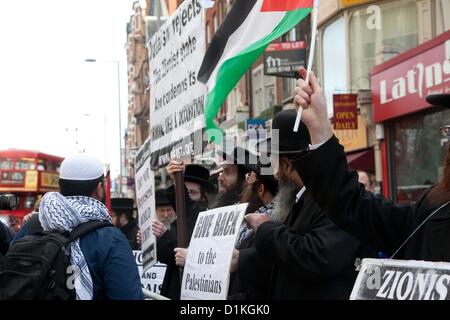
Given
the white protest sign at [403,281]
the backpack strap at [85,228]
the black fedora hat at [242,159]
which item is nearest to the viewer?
the white protest sign at [403,281]

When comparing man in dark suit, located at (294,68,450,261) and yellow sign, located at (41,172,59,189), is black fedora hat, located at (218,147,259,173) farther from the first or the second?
yellow sign, located at (41,172,59,189)

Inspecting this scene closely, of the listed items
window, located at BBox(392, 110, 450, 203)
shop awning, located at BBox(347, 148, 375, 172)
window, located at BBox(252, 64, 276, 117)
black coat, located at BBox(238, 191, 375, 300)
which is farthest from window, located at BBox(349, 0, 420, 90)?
black coat, located at BBox(238, 191, 375, 300)

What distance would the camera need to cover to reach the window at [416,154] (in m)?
15.5

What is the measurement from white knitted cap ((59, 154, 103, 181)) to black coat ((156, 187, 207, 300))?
1.17m

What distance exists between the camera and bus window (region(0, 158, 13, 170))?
25.4 m

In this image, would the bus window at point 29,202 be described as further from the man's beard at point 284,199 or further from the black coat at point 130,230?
the man's beard at point 284,199

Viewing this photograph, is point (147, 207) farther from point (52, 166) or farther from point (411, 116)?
point (52, 166)

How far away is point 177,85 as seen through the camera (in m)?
5.05

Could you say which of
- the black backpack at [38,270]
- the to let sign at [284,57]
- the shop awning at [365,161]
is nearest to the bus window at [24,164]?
the to let sign at [284,57]

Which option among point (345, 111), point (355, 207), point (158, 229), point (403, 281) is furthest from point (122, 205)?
point (345, 111)

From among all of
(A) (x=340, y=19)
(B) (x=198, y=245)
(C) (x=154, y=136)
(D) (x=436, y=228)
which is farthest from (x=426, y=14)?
(D) (x=436, y=228)
